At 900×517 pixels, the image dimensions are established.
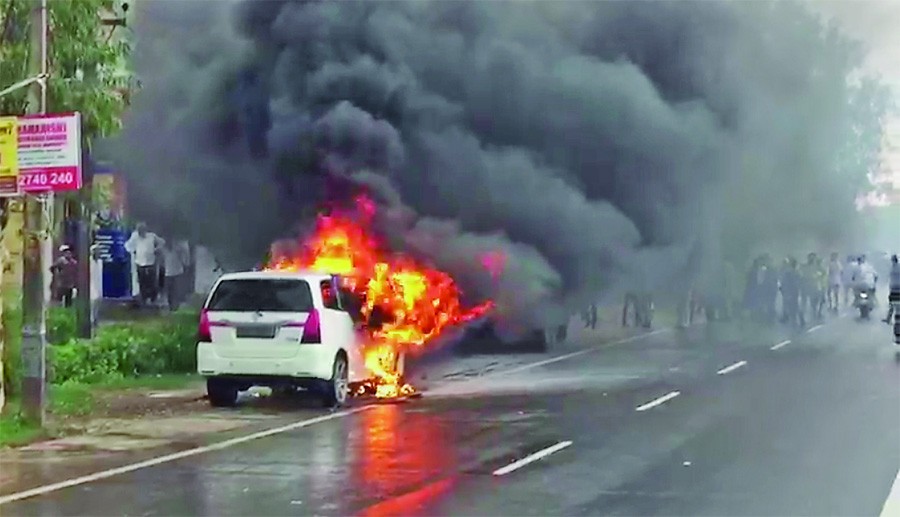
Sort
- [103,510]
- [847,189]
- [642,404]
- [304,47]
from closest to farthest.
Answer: [103,510], [642,404], [304,47], [847,189]

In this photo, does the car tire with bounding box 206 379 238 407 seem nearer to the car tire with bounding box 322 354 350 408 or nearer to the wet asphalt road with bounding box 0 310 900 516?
the car tire with bounding box 322 354 350 408

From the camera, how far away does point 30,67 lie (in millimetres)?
13031

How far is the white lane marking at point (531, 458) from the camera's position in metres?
10.9

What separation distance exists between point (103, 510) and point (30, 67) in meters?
5.43

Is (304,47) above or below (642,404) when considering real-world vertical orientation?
above

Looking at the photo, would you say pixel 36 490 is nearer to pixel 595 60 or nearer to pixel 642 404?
pixel 642 404

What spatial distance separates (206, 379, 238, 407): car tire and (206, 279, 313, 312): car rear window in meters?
0.85

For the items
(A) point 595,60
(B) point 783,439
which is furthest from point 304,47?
(B) point 783,439

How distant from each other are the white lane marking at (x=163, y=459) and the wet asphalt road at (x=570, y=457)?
134mm

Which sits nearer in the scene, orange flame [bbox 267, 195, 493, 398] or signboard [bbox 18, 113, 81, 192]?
signboard [bbox 18, 113, 81, 192]

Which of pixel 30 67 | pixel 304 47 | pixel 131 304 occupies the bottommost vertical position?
pixel 131 304

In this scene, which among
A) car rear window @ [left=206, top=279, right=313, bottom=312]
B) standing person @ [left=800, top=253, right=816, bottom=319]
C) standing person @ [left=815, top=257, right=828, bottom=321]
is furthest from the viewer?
standing person @ [left=815, top=257, right=828, bottom=321]

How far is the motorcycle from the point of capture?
32.4 metres

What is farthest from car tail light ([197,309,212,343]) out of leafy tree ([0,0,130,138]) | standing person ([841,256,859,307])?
standing person ([841,256,859,307])
